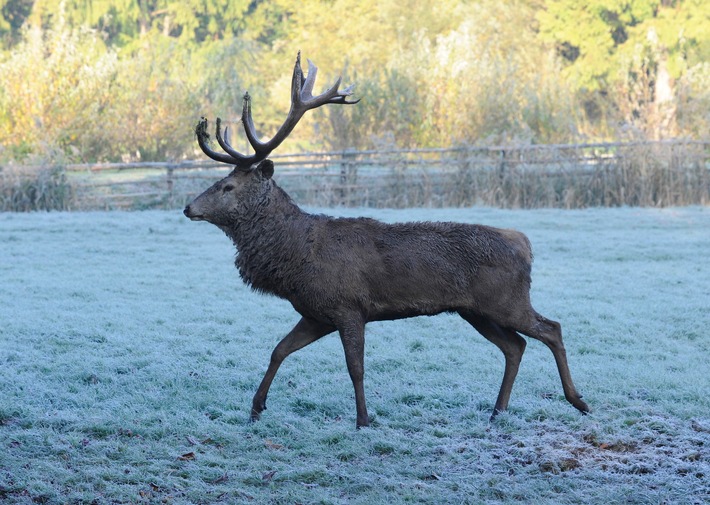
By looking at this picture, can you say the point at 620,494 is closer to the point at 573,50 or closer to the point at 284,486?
the point at 284,486

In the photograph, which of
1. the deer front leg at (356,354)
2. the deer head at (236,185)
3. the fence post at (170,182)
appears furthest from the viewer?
the fence post at (170,182)

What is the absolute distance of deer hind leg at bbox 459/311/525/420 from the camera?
6125 mm

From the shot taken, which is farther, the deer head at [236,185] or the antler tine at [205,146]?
the antler tine at [205,146]

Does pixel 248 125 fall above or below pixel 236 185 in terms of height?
above

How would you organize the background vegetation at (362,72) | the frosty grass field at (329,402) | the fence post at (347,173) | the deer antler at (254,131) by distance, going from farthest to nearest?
the background vegetation at (362,72), the fence post at (347,173), the deer antler at (254,131), the frosty grass field at (329,402)

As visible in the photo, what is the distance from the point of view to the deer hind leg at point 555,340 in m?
5.99

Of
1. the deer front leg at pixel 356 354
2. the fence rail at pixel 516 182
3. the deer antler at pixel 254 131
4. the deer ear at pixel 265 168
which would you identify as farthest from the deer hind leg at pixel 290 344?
Result: the fence rail at pixel 516 182

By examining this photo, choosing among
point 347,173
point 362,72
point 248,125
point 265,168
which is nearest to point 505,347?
point 265,168

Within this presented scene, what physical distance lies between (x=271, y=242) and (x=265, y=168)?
46cm

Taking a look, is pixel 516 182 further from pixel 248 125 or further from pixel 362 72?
pixel 248 125

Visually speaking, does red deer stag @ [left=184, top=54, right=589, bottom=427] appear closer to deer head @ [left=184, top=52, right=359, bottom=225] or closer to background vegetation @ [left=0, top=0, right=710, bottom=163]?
deer head @ [left=184, top=52, right=359, bottom=225]

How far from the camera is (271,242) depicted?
19.9 feet

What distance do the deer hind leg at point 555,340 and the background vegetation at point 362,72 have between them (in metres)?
14.3

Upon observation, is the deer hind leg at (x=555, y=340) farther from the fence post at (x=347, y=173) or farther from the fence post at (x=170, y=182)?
the fence post at (x=170, y=182)
